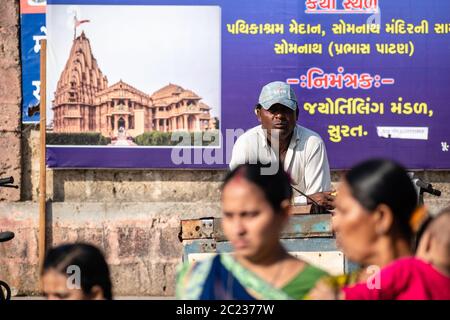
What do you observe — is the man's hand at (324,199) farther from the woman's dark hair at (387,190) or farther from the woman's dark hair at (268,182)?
the woman's dark hair at (387,190)

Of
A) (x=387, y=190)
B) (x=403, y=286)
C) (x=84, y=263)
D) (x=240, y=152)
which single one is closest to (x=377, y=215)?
(x=387, y=190)

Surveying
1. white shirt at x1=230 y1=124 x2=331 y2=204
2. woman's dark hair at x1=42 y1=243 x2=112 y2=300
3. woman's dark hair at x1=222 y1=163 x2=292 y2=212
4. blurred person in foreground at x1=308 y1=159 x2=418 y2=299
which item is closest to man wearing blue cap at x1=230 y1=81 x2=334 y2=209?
white shirt at x1=230 y1=124 x2=331 y2=204

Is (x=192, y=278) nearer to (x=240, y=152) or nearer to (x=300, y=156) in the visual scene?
(x=240, y=152)

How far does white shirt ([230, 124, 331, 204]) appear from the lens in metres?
5.59

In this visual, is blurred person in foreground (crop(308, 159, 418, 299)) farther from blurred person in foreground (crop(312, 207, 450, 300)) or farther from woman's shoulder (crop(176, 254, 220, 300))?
woman's shoulder (crop(176, 254, 220, 300))

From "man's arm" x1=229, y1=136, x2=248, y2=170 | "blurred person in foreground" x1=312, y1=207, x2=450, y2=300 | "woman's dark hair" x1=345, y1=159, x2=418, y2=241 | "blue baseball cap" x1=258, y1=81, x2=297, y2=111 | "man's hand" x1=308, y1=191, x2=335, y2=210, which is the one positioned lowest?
"blurred person in foreground" x1=312, y1=207, x2=450, y2=300

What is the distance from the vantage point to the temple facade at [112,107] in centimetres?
765

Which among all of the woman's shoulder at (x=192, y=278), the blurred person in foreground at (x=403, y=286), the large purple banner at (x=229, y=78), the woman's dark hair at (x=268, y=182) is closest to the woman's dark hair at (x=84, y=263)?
the woman's shoulder at (x=192, y=278)

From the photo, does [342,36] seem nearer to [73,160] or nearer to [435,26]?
[435,26]

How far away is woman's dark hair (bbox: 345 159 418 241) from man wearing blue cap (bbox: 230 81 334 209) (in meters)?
2.55
